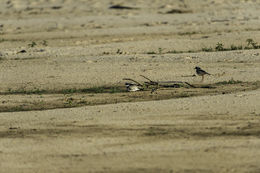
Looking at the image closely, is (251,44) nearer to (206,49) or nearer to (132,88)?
(206,49)

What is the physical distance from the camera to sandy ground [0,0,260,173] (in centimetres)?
671

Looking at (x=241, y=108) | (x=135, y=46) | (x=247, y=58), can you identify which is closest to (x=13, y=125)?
(x=241, y=108)

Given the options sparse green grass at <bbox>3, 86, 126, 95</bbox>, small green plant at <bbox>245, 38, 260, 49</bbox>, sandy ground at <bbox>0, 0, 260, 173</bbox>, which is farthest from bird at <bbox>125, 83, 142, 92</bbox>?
small green plant at <bbox>245, 38, 260, 49</bbox>

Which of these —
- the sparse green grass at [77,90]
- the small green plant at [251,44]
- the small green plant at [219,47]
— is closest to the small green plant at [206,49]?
the small green plant at [219,47]

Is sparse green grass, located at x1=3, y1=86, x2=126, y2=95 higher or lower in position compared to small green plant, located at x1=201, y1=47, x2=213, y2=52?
lower

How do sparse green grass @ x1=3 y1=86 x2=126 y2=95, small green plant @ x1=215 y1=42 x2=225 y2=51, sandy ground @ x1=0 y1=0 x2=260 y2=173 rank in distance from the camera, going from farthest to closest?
small green plant @ x1=215 y1=42 x2=225 y2=51
sparse green grass @ x1=3 y1=86 x2=126 y2=95
sandy ground @ x1=0 y1=0 x2=260 y2=173

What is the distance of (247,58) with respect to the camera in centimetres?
1202

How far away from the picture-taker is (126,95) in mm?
9602

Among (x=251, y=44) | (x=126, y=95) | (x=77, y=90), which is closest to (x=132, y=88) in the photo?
(x=126, y=95)

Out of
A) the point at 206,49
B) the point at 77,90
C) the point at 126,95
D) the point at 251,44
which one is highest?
the point at 251,44

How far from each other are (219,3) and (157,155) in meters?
16.0

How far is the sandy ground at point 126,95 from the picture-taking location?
6.71 metres

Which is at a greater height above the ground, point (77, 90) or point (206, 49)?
point (206, 49)

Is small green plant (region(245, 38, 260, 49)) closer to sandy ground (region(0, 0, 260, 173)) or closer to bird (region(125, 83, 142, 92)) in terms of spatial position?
sandy ground (region(0, 0, 260, 173))
